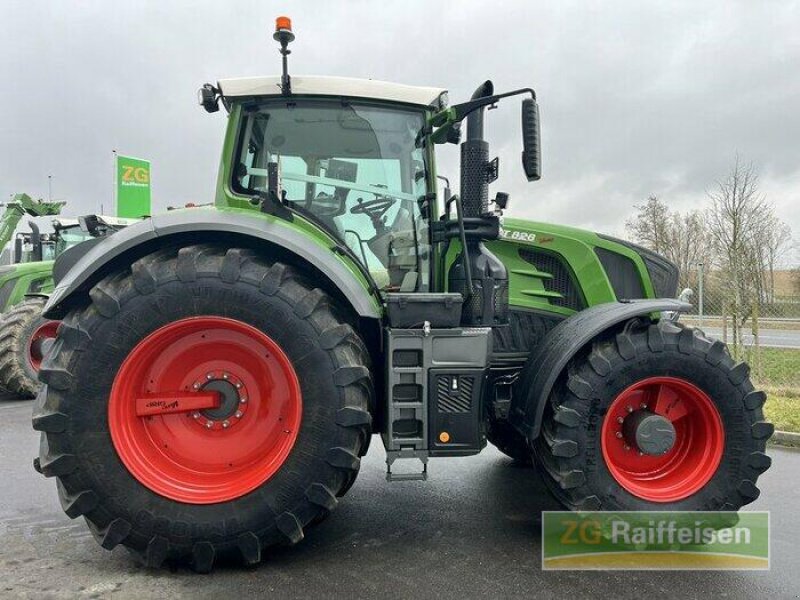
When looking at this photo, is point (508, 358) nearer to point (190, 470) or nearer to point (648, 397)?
point (648, 397)

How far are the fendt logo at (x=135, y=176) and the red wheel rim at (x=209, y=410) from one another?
11.8 metres

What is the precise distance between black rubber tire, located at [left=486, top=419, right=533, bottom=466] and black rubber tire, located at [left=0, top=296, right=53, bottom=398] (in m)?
5.92

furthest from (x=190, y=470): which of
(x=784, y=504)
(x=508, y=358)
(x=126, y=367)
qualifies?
(x=784, y=504)

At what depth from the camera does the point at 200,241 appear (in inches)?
120

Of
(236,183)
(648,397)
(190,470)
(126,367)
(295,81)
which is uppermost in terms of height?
(295,81)

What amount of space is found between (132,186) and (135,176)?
24cm

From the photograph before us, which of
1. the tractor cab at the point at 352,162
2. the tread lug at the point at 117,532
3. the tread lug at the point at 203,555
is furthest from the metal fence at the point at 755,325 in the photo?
the tread lug at the point at 117,532

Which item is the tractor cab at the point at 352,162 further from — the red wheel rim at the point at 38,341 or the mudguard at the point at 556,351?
the red wheel rim at the point at 38,341

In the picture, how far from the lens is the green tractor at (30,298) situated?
285 inches

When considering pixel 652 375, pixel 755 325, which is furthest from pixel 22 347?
pixel 755 325

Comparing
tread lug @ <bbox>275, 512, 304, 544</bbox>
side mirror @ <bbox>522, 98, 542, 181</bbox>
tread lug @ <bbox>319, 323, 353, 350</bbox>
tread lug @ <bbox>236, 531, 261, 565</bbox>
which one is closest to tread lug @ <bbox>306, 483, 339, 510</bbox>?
tread lug @ <bbox>275, 512, 304, 544</bbox>

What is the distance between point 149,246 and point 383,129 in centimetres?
145

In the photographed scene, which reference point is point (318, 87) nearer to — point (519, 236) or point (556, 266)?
point (519, 236)

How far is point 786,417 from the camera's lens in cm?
588
